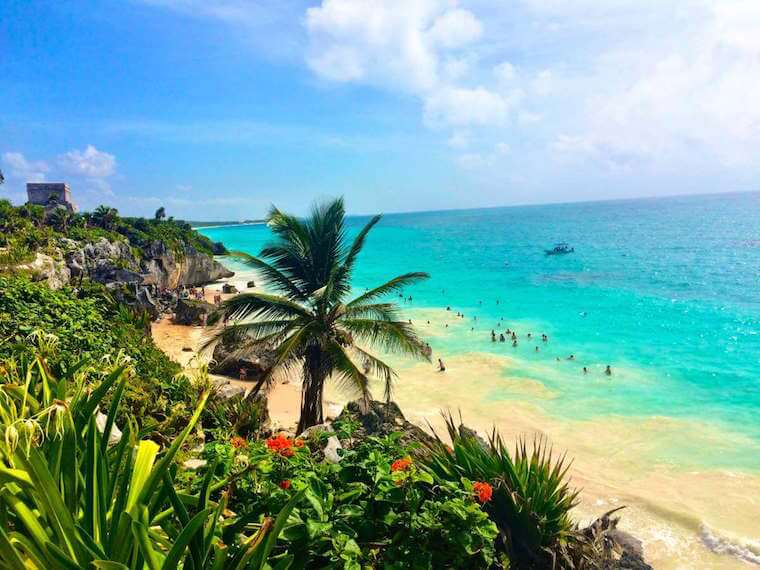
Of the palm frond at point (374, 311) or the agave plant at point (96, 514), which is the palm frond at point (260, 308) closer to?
the palm frond at point (374, 311)

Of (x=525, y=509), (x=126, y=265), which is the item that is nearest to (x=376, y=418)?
(x=525, y=509)

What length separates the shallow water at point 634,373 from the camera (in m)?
13.8

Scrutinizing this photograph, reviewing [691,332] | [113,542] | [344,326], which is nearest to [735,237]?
[691,332]

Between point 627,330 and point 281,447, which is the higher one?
point 281,447

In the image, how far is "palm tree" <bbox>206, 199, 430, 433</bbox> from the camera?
11109 millimetres

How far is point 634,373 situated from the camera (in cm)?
2450

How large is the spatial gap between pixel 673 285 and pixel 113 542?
56417 mm

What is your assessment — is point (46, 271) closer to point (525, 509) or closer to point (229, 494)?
point (229, 494)

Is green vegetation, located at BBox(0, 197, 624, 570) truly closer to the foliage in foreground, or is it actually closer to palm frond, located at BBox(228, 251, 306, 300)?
the foliage in foreground

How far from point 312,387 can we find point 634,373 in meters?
20.2

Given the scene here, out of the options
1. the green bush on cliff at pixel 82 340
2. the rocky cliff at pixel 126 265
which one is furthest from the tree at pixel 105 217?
the green bush on cliff at pixel 82 340

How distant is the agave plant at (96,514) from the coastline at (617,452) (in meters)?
5.64

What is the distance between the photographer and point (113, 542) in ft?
9.43

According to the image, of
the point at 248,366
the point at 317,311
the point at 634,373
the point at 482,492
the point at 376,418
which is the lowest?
the point at 634,373
